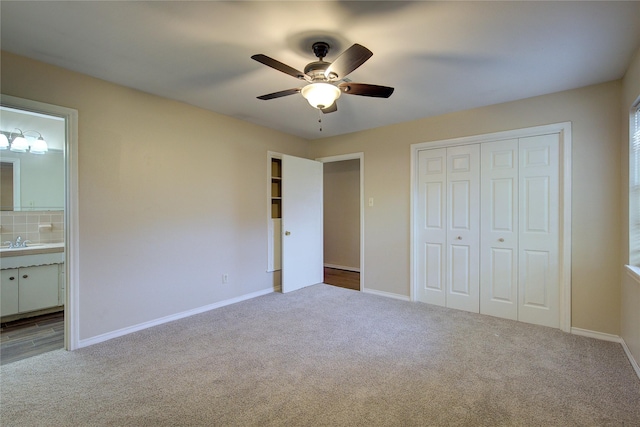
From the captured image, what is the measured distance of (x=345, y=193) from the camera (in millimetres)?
6328

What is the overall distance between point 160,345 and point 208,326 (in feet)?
1.67

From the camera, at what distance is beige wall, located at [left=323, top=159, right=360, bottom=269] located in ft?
20.3

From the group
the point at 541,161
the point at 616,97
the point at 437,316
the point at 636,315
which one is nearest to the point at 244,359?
the point at 437,316

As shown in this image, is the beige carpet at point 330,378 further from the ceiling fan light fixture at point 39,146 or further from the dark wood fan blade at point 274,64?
the ceiling fan light fixture at point 39,146

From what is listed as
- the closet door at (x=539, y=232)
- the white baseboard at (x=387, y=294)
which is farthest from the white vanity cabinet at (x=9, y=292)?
the closet door at (x=539, y=232)

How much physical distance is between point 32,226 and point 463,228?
18.0 ft

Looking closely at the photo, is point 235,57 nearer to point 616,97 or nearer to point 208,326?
point 208,326

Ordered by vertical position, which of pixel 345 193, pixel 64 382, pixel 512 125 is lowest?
pixel 64 382

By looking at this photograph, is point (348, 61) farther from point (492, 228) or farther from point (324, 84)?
point (492, 228)

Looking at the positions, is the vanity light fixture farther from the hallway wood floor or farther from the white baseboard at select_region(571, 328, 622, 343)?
the white baseboard at select_region(571, 328, 622, 343)

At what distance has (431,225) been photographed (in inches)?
150

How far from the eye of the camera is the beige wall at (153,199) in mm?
2592

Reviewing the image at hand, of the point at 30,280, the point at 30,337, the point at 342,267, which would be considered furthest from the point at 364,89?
the point at 342,267

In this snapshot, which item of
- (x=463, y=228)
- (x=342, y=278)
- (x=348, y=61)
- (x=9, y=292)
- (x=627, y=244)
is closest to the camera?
(x=348, y=61)
